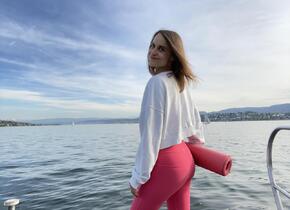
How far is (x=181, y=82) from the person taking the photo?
247 centimetres

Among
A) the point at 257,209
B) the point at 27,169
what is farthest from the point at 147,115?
the point at 27,169

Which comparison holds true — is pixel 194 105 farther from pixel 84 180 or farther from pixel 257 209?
pixel 84 180

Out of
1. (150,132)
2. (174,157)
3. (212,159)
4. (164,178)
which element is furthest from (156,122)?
(212,159)

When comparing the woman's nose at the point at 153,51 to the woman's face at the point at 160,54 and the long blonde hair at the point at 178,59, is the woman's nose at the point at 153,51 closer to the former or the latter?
the woman's face at the point at 160,54

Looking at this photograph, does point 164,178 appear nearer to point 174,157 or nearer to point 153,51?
point 174,157

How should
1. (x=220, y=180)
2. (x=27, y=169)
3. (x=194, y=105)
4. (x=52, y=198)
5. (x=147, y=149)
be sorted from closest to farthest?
(x=147, y=149) < (x=194, y=105) < (x=52, y=198) < (x=220, y=180) < (x=27, y=169)

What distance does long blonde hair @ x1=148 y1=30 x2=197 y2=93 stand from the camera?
8.14 ft

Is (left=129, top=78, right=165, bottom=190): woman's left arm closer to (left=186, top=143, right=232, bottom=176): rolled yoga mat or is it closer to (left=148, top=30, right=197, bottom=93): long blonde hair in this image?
(left=148, top=30, right=197, bottom=93): long blonde hair

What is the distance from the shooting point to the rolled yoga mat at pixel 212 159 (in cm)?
235

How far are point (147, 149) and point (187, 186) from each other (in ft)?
2.17

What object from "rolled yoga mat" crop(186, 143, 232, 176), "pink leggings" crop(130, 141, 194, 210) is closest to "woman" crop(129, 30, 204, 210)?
"pink leggings" crop(130, 141, 194, 210)

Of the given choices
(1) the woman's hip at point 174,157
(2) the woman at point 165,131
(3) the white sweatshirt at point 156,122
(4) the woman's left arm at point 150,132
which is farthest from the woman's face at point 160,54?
(1) the woman's hip at point 174,157

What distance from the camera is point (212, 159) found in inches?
95.0

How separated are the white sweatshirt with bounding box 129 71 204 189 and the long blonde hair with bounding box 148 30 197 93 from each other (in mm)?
79
